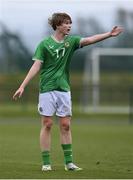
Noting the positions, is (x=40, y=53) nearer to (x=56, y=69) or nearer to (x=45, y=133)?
(x=56, y=69)

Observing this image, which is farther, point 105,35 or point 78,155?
point 78,155

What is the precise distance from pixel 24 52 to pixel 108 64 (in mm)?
7926

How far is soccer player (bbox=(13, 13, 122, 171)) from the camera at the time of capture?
10.3m

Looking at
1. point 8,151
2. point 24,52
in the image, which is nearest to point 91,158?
point 8,151

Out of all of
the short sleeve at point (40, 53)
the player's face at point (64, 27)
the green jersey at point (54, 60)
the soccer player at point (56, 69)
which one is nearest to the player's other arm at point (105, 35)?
the soccer player at point (56, 69)

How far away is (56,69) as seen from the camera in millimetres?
10359

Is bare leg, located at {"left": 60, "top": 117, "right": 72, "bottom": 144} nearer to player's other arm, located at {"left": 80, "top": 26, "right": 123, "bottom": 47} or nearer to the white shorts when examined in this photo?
the white shorts

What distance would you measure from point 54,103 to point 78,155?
3.25 metres

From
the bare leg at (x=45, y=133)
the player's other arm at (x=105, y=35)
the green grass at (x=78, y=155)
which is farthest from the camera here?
the bare leg at (x=45, y=133)

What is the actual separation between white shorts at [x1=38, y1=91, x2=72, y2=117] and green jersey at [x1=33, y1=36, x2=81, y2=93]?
7cm

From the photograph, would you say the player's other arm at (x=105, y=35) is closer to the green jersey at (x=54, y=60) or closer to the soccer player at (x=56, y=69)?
the soccer player at (x=56, y=69)

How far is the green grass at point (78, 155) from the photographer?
998 cm

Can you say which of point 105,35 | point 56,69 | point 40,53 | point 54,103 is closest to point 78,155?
point 54,103

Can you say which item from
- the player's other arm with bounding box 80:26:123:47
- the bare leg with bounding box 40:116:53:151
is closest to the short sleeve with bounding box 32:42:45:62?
the player's other arm with bounding box 80:26:123:47
